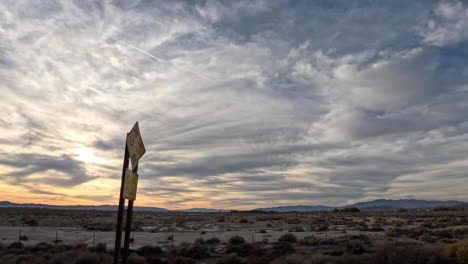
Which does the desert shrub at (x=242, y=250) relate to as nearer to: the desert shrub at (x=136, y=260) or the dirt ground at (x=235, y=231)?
the dirt ground at (x=235, y=231)

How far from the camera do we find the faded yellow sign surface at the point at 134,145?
10852 millimetres

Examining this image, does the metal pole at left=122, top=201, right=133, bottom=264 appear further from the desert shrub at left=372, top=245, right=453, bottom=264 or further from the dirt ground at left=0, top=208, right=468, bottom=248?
the dirt ground at left=0, top=208, right=468, bottom=248

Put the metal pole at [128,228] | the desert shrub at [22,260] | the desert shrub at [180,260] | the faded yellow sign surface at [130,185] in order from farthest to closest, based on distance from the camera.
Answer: the desert shrub at [180,260]
the desert shrub at [22,260]
the metal pole at [128,228]
the faded yellow sign surface at [130,185]

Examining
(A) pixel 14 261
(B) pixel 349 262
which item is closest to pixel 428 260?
(B) pixel 349 262

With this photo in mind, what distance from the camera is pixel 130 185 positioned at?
11.1 m

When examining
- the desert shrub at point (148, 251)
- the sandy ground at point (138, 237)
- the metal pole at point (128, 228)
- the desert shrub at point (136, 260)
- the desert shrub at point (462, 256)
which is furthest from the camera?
the sandy ground at point (138, 237)

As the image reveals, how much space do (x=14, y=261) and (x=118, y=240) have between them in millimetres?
12379

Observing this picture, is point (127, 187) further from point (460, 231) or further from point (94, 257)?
point (460, 231)

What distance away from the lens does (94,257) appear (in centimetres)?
1811

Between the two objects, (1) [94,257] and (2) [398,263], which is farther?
(1) [94,257]

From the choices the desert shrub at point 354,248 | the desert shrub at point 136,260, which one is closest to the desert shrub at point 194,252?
the desert shrub at point 136,260

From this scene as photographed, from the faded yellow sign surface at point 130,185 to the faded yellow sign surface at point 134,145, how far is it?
0.47m

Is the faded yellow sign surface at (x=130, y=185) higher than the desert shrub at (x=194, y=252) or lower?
higher

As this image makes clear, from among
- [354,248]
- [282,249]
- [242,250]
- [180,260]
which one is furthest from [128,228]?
[354,248]
